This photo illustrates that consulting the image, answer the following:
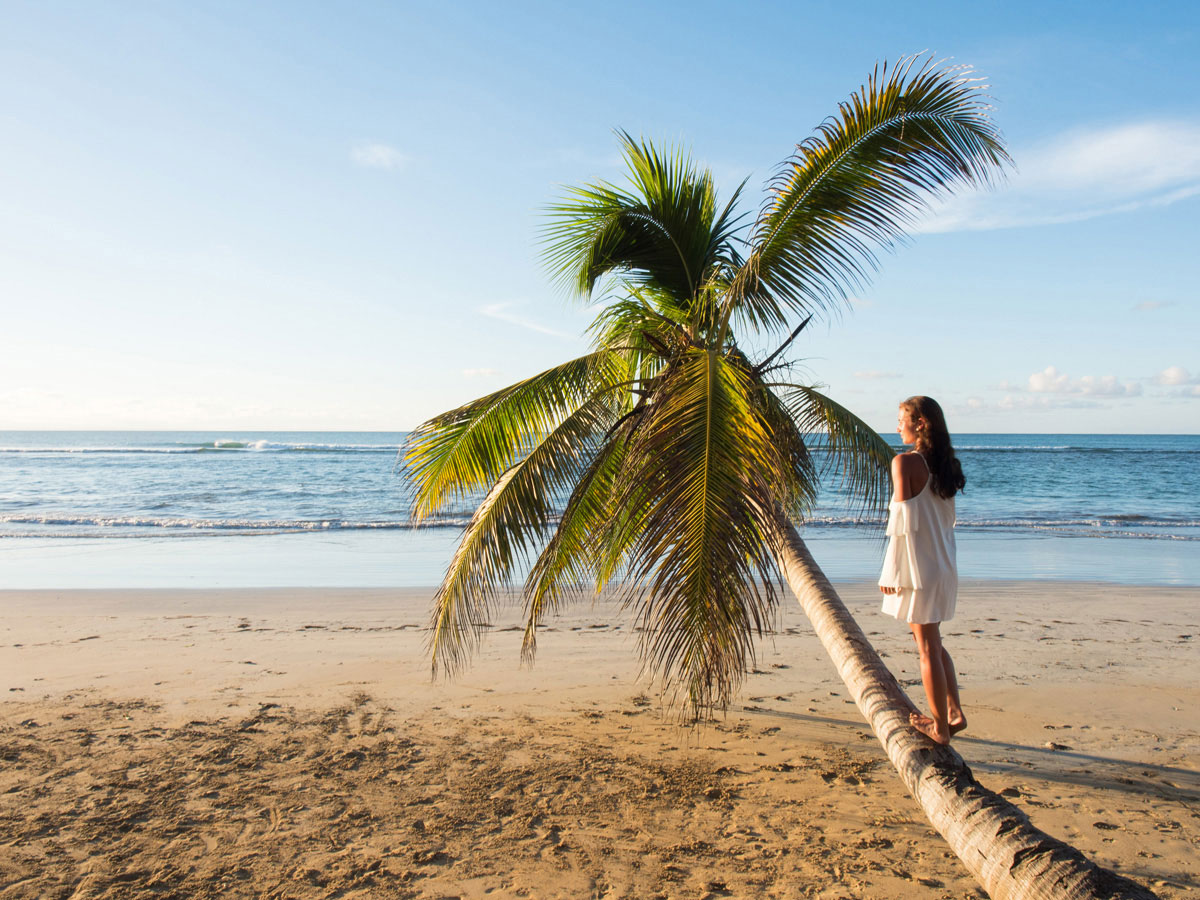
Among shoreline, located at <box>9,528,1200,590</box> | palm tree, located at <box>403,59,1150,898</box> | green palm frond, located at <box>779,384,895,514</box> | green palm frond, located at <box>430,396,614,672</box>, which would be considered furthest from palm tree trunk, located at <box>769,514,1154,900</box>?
shoreline, located at <box>9,528,1200,590</box>

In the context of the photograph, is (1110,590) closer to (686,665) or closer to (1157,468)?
(686,665)

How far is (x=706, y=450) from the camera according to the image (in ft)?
12.9

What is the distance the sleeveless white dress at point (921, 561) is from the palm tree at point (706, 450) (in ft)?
1.46

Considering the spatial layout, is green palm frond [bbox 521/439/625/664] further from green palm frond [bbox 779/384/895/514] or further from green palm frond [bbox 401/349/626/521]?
green palm frond [bbox 779/384/895/514]

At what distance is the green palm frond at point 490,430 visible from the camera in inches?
221

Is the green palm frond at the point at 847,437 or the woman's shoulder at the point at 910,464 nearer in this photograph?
the woman's shoulder at the point at 910,464

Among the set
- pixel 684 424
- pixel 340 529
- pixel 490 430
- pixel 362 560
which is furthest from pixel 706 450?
pixel 340 529

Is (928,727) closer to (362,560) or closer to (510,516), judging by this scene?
(510,516)

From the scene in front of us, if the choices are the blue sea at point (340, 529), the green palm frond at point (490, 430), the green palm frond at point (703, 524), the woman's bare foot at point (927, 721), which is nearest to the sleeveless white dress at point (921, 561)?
the woman's bare foot at point (927, 721)

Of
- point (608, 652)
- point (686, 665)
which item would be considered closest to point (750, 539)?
point (686, 665)

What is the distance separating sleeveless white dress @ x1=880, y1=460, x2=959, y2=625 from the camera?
3.64 m

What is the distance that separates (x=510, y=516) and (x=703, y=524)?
204 centimetres

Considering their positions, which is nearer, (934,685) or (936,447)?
(934,685)

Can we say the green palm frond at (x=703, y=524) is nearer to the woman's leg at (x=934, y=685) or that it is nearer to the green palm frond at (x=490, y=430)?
the woman's leg at (x=934, y=685)
